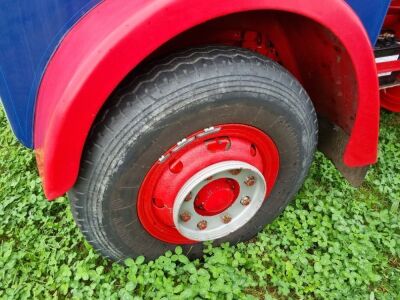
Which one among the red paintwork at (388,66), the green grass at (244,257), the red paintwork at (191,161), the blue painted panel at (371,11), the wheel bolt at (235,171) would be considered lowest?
the green grass at (244,257)

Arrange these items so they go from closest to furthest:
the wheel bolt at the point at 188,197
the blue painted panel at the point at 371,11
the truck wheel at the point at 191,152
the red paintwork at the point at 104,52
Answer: the red paintwork at the point at 104,52, the truck wheel at the point at 191,152, the blue painted panel at the point at 371,11, the wheel bolt at the point at 188,197

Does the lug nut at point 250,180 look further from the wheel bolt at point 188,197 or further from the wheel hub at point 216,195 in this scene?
the wheel bolt at point 188,197

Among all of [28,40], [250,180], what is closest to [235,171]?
[250,180]

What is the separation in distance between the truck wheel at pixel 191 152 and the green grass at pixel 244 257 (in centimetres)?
16

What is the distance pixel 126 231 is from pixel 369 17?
129 cm

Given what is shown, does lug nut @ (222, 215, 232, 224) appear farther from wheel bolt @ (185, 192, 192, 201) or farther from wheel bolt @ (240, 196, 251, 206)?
wheel bolt @ (185, 192, 192, 201)

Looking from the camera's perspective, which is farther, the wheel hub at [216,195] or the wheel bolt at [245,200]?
the wheel bolt at [245,200]

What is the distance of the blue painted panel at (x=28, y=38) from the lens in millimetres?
1228

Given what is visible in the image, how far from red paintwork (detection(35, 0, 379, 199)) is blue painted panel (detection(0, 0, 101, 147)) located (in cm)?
3

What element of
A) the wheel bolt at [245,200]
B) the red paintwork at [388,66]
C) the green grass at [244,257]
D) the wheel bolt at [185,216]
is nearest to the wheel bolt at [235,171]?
the wheel bolt at [245,200]

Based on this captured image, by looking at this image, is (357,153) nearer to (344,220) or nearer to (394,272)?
(344,220)

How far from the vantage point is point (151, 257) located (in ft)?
6.11

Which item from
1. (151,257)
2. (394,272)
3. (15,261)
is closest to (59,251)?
(15,261)

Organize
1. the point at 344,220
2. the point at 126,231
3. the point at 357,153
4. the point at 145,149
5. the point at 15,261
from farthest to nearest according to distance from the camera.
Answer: the point at 344,220 → the point at 15,261 → the point at 357,153 → the point at 126,231 → the point at 145,149
